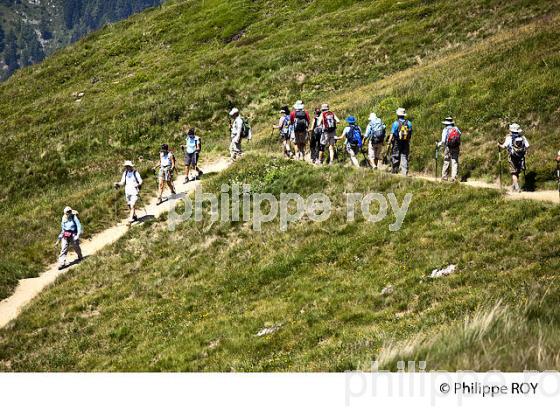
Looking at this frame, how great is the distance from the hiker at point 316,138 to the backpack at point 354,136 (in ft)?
5.26

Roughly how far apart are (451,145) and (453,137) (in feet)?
1.04

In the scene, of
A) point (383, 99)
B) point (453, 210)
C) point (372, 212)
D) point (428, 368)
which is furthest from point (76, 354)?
point (383, 99)

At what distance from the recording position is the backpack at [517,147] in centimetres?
2169

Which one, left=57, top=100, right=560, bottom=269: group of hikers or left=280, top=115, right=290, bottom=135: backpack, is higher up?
left=280, top=115, right=290, bottom=135: backpack

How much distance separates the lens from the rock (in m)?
16.6

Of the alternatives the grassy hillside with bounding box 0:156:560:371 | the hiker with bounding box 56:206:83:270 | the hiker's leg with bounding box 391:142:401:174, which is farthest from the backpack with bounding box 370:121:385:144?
the hiker with bounding box 56:206:83:270

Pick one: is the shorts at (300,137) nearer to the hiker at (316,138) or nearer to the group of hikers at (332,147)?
the group of hikers at (332,147)

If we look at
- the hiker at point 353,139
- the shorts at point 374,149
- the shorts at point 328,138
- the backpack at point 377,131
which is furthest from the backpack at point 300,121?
the backpack at point 377,131

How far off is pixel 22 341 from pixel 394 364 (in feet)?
54.2

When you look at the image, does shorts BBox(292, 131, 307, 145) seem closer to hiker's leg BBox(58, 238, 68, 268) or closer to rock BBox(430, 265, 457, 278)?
hiker's leg BBox(58, 238, 68, 268)

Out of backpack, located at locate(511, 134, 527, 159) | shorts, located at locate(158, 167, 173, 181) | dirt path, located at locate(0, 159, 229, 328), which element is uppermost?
shorts, located at locate(158, 167, 173, 181)

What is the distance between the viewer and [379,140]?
26.4 m

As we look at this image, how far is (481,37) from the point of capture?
4781cm
